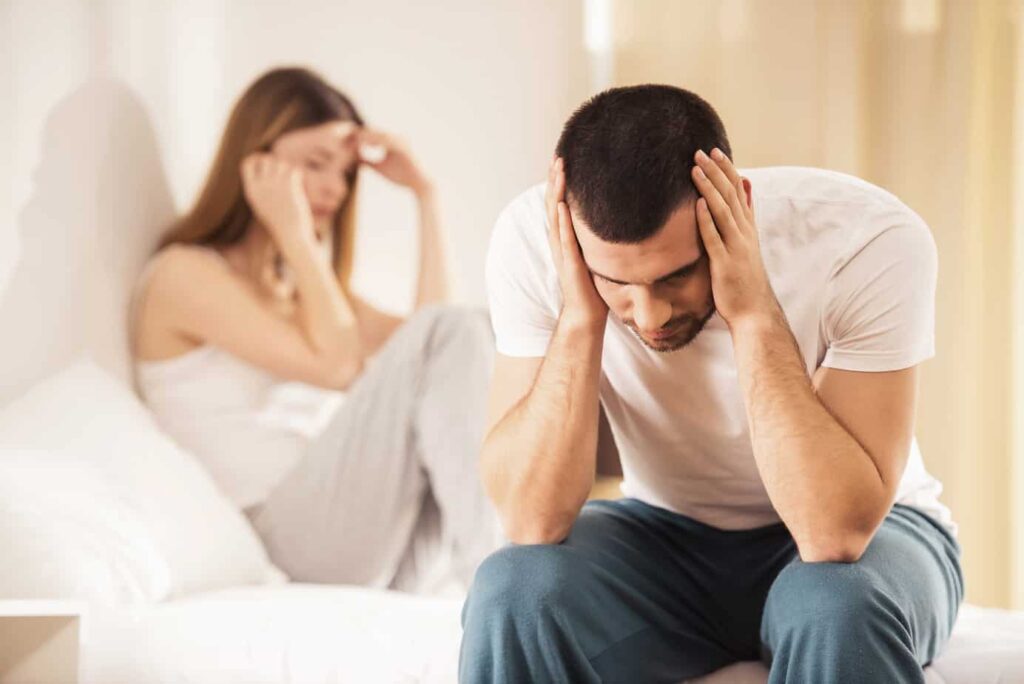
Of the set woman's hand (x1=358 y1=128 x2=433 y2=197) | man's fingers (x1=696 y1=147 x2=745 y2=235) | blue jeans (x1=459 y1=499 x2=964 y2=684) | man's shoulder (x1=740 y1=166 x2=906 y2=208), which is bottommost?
blue jeans (x1=459 y1=499 x2=964 y2=684)

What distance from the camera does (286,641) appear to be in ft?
4.39

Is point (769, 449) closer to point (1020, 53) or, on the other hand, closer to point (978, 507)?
point (978, 507)

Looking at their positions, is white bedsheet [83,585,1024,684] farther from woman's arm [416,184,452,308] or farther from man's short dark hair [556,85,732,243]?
woman's arm [416,184,452,308]

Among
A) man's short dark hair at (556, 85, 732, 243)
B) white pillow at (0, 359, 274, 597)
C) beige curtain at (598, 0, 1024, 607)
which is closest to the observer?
man's short dark hair at (556, 85, 732, 243)

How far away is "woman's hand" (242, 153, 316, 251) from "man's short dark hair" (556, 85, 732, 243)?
3.64 feet

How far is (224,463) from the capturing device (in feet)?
6.46

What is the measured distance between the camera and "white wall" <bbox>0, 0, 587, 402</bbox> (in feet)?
5.96

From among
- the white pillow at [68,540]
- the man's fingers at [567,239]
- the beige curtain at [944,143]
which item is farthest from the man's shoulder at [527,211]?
the beige curtain at [944,143]

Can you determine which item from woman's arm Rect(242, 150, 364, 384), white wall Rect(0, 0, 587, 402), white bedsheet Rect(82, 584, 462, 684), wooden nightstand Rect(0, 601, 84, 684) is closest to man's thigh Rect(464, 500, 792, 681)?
white bedsheet Rect(82, 584, 462, 684)

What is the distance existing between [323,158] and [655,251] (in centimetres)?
127

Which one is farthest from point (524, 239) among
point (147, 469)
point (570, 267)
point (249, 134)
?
point (249, 134)

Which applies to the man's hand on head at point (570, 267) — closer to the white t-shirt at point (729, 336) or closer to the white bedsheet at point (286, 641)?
the white t-shirt at point (729, 336)

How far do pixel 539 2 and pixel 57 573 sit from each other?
5.59 feet

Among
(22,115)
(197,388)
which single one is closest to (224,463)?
(197,388)
